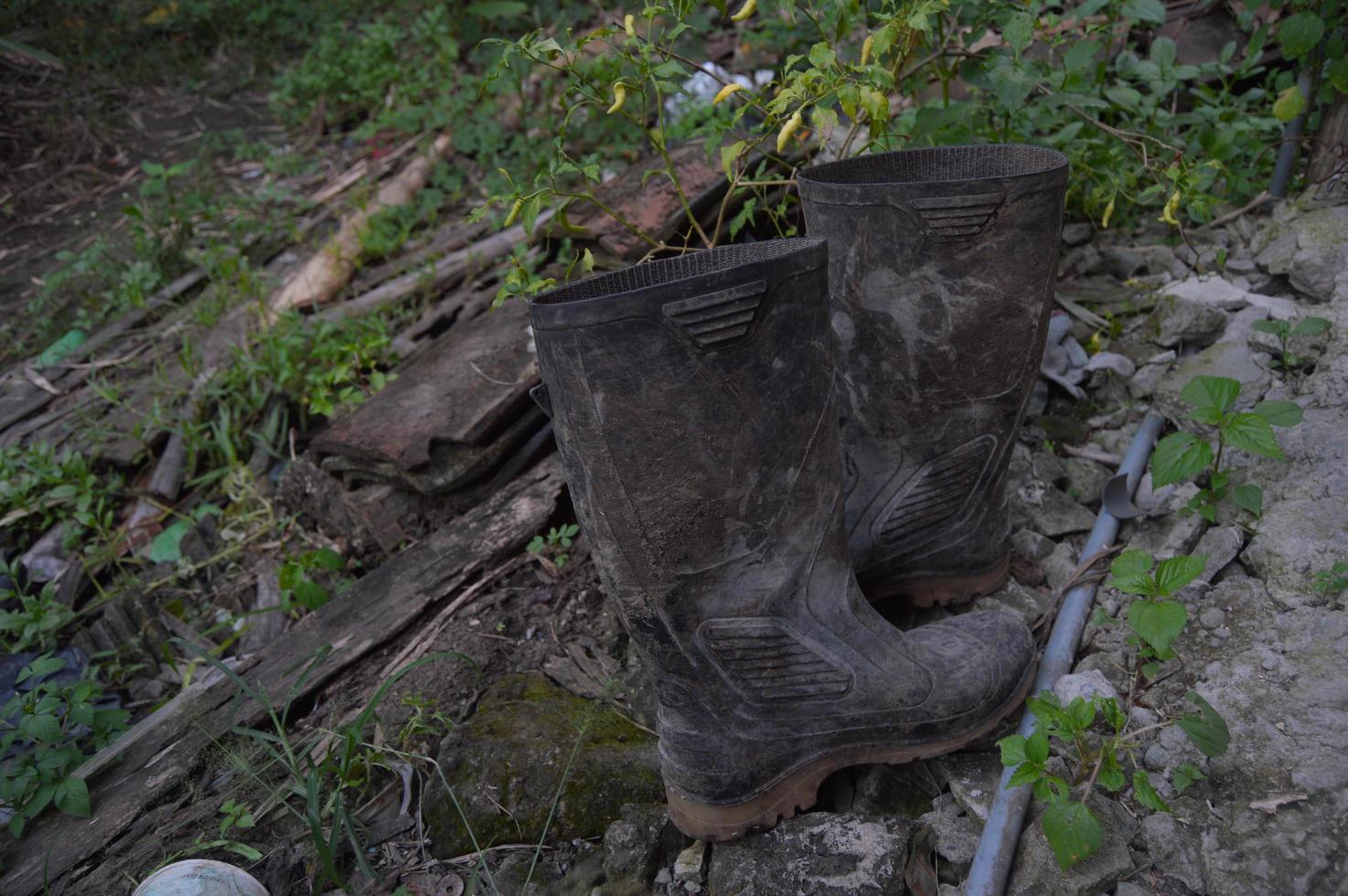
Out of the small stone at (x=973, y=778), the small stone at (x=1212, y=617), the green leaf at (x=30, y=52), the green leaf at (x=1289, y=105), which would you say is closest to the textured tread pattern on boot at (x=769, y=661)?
the small stone at (x=973, y=778)

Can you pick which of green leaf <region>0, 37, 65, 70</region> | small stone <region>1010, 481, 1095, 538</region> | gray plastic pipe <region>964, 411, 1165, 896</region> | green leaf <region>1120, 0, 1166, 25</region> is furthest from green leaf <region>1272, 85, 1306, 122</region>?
green leaf <region>0, 37, 65, 70</region>

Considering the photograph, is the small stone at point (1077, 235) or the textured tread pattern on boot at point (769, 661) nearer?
the textured tread pattern on boot at point (769, 661)

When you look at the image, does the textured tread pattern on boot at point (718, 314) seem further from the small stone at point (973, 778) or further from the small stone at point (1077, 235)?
the small stone at point (1077, 235)

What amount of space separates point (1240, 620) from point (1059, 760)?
0.46 meters

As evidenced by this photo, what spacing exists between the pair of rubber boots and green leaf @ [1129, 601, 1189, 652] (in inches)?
10.4

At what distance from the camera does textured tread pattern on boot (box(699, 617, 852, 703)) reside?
4.95 ft

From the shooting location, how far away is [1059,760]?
1.54 meters

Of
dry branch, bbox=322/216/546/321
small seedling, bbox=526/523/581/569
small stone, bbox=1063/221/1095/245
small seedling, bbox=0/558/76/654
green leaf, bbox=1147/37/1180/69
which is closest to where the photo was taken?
small seedling, bbox=526/523/581/569

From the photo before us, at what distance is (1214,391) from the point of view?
1797 millimetres

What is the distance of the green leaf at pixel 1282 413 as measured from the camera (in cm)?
178

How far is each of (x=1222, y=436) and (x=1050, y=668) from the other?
572 mm

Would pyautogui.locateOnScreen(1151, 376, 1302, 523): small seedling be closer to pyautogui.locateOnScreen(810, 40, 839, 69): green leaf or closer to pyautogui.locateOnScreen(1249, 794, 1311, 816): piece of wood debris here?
pyautogui.locateOnScreen(1249, 794, 1311, 816): piece of wood debris

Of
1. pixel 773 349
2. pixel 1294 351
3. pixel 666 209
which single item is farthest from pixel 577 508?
pixel 1294 351

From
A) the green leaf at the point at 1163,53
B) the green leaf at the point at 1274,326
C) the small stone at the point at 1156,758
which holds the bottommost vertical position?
the small stone at the point at 1156,758
